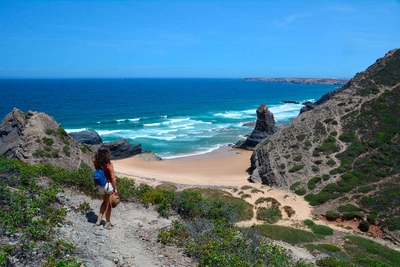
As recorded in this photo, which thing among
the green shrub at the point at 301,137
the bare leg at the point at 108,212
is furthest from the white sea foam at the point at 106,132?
Result: the bare leg at the point at 108,212

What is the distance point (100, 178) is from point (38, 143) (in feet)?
49.2

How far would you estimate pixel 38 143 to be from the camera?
2159 cm

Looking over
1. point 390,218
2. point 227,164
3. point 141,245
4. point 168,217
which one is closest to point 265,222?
point 390,218

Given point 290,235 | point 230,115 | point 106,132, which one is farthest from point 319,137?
point 230,115

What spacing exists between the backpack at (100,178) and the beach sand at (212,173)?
1357 centimetres

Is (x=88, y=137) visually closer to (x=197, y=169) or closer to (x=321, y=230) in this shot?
(x=197, y=169)

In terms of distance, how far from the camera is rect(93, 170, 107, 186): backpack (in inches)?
345

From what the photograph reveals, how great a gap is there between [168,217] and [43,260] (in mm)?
5934

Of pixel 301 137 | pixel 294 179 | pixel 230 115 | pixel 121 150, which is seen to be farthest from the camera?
pixel 230 115

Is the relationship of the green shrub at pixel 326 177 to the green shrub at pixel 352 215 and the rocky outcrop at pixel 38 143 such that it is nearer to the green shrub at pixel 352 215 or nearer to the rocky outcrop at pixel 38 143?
the green shrub at pixel 352 215

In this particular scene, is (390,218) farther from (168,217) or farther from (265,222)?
(168,217)

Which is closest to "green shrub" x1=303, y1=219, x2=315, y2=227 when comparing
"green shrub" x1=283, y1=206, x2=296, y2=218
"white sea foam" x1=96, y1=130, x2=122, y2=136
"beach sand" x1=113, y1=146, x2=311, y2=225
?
"beach sand" x1=113, y1=146, x2=311, y2=225

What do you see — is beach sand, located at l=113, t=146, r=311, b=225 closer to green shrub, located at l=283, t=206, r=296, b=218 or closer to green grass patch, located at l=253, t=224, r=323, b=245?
green shrub, located at l=283, t=206, r=296, b=218

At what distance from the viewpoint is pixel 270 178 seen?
29.0 meters
